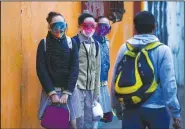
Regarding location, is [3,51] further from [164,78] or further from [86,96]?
[164,78]

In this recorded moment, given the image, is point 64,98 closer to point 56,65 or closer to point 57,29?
point 56,65

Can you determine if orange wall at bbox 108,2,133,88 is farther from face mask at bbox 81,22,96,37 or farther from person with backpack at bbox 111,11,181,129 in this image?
person with backpack at bbox 111,11,181,129

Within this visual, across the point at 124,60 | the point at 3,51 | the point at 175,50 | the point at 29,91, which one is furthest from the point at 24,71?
the point at 175,50

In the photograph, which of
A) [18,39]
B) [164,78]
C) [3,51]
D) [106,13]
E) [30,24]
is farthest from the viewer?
[106,13]

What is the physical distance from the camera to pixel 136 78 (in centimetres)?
465

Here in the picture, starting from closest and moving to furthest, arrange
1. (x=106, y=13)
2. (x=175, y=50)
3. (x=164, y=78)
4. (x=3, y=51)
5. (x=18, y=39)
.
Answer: (x=164, y=78) → (x=3, y=51) → (x=18, y=39) → (x=106, y=13) → (x=175, y=50)

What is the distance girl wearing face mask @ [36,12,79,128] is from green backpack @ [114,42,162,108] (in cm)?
113

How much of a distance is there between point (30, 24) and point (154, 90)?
249 cm

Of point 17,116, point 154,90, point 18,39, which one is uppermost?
point 18,39

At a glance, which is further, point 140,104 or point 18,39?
point 18,39

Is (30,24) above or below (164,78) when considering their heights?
above

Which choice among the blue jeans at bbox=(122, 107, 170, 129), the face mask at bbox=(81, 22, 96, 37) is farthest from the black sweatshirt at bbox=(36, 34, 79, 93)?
the blue jeans at bbox=(122, 107, 170, 129)

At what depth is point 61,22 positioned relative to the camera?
583 cm

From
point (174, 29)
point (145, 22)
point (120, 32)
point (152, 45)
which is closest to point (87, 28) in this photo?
point (145, 22)
